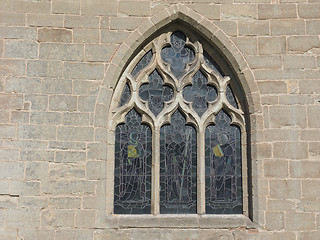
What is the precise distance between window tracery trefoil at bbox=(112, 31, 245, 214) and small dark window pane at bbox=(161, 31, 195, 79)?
0.01 m

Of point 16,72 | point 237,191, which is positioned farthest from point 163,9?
point 237,191

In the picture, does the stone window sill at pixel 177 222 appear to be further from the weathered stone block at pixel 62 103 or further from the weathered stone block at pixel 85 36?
the weathered stone block at pixel 85 36

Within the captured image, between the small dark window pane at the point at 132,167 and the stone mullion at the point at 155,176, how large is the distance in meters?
0.06

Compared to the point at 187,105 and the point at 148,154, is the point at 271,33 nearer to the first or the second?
the point at 187,105

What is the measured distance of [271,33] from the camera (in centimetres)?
641

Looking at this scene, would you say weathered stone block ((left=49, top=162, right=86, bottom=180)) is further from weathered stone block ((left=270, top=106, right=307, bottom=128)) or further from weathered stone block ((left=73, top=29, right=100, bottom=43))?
weathered stone block ((left=270, top=106, right=307, bottom=128))

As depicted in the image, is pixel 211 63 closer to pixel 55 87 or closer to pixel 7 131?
pixel 55 87

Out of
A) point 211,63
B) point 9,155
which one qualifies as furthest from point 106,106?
point 211,63

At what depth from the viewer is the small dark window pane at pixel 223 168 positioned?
6246 mm

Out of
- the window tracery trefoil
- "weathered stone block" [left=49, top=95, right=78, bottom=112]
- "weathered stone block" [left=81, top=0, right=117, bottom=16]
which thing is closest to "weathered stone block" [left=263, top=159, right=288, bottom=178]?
the window tracery trefoil

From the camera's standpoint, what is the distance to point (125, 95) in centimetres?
652

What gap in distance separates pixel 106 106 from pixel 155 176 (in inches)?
46.1

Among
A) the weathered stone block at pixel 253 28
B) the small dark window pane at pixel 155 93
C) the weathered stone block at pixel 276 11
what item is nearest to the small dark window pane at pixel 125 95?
the small dark window pane at pixel 155 93

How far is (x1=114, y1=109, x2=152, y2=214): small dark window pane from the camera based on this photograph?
6195 millimetres
